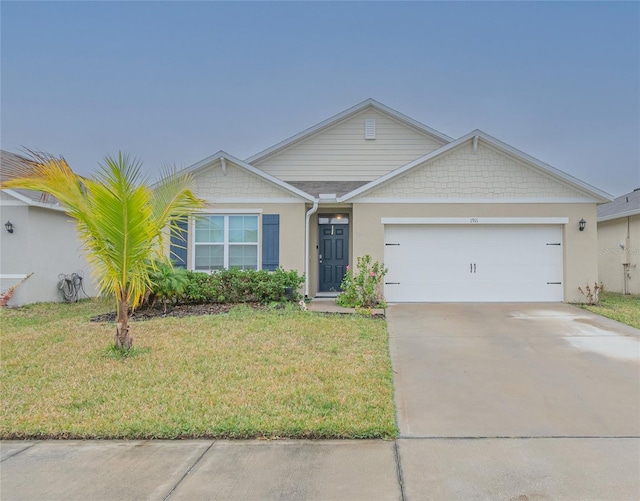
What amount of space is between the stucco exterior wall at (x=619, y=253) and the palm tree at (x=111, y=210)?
14814 mm

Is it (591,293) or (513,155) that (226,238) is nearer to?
(513,155)

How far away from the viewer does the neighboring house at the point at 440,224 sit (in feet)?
34.7

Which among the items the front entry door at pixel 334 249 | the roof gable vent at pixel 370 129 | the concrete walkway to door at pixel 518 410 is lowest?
the concrete walkway to door at pixel 518 410

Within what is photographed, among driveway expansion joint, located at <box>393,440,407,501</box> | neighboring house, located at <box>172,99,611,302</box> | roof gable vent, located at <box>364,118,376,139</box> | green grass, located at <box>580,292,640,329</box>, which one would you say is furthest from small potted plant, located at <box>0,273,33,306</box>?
green grass, located at <box>580,292,640,329</box>

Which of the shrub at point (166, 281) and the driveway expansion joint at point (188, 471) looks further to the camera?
the shrub at point (166, 281)

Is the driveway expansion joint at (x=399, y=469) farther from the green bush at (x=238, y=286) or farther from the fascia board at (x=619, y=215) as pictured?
the fascia board at (x=619, y=215)

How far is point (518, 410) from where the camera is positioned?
4242mm

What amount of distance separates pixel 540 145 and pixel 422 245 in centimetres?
1745

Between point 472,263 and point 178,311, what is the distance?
7.73 m

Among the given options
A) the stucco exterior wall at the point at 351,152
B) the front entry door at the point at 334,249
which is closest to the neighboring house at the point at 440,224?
the front entry door at the point at 334,249

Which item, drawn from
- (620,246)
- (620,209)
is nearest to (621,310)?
(620,246)

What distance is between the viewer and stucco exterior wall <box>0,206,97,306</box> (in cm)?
1105

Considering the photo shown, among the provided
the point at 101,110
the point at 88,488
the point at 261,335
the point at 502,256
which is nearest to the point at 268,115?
the point at 101,110

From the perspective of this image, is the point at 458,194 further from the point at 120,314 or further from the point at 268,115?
the point at 268,115
